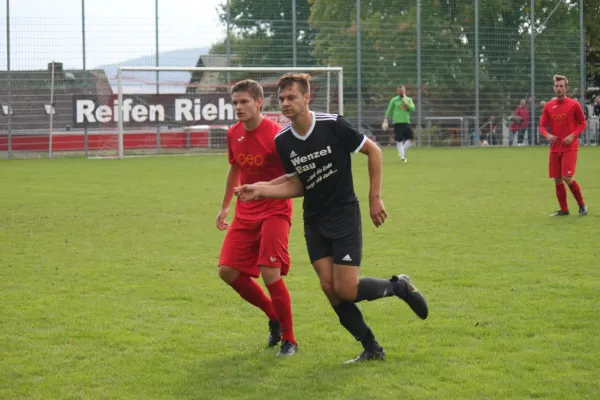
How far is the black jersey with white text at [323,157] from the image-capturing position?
5781mm

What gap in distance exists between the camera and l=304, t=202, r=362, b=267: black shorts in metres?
5.74

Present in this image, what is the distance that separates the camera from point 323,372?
5523 mm

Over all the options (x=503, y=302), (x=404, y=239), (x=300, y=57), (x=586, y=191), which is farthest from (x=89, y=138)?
(x=503, y=302)

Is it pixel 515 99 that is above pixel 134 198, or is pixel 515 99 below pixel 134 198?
above

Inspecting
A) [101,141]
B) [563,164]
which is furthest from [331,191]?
[101,141]

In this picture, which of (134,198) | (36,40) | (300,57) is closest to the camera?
(134,198)

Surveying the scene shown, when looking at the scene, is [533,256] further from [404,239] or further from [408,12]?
[408,12]

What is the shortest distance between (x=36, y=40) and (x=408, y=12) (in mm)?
14221

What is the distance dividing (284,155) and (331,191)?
1.21 ft

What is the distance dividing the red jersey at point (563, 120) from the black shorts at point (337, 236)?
821cm

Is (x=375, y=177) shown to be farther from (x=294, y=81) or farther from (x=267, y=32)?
(x=267, y=32)

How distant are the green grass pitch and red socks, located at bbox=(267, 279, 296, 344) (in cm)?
20

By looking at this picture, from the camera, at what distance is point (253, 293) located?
643 cm

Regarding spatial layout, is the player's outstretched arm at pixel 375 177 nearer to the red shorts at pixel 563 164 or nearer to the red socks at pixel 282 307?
the red socks at pixel 282 307
